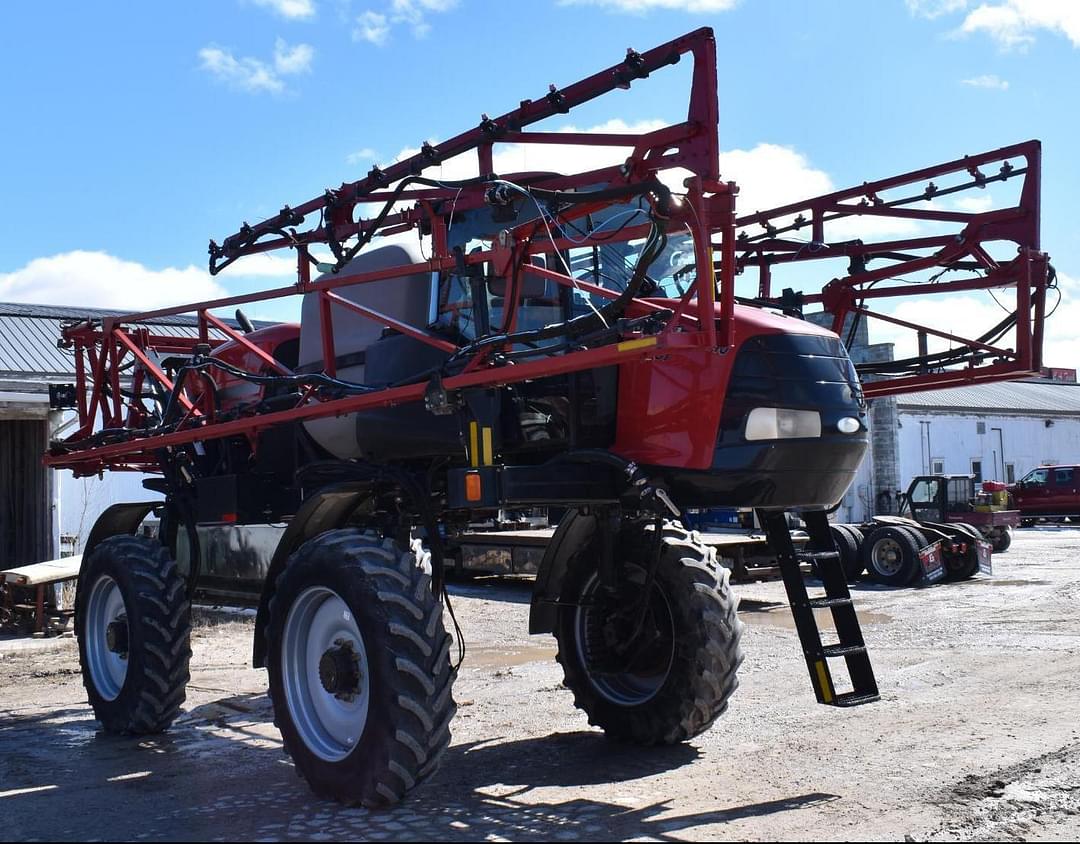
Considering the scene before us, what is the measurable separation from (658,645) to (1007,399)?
47.6 meters

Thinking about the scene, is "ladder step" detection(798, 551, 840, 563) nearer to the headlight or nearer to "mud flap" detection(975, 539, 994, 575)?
the headlight

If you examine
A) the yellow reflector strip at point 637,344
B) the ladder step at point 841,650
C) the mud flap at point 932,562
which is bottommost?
the mud flap at point 932,562

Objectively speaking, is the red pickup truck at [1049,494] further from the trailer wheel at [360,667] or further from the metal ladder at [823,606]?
the trailer wheel at [360,667]

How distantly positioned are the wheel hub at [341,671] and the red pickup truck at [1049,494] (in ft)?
110

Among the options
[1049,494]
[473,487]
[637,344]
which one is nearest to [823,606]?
[473,487]

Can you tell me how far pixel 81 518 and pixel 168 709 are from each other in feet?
46.2

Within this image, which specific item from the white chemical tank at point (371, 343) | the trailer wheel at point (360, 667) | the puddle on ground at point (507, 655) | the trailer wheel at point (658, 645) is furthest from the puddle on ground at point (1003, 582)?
the trailer wheel at point (360, 667)

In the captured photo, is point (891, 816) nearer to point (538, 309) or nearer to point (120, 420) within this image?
point (538, 309)

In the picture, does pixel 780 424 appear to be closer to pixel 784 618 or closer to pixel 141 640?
pixel 141 640

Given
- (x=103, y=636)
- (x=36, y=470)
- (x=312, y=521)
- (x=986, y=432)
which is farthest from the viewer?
(x=986, y=432)

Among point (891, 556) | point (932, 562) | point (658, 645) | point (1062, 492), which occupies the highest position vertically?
point (1062, 492)

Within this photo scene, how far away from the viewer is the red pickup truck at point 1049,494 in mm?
35125

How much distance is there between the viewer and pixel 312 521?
6773 mm

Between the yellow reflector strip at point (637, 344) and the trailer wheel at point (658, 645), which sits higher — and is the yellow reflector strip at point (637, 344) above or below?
above
